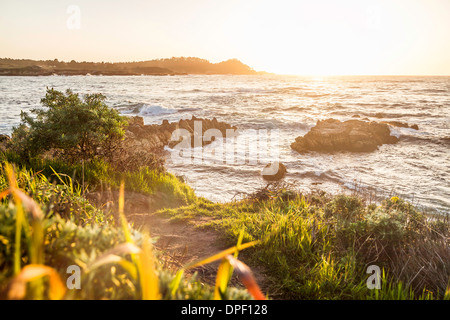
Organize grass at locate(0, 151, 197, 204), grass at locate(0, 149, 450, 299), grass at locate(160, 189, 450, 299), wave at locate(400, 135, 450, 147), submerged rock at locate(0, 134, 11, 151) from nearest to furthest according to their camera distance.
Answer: grass at locate(0, 149, 450, 299) → grass at locate(160, 189, 450, 299) → grass at locate(0, 151, 197, 204) → submerged rock at locate(0, 134, 11, 151) → wave at locate(400, 135, 450, 147)

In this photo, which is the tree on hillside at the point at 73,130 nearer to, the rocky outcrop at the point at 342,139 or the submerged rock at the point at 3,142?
the submerged rock at the point at 3,142

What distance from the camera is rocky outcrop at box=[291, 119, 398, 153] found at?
60.2 feet

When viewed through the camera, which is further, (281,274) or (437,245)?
(437,245)

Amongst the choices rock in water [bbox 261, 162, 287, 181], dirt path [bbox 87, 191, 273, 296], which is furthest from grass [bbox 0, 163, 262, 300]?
rock in water [bbox 261, 162, 287, 181]

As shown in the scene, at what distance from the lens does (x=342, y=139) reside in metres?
18.9

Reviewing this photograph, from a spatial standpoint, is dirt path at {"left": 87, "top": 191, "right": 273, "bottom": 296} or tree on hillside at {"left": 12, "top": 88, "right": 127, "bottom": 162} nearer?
dirt path at {"left": 87, "top": 191, "right": 273, "bottom": 296}

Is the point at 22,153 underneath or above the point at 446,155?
above

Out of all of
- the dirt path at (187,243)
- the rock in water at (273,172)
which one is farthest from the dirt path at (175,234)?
the rock in water at (273,172)

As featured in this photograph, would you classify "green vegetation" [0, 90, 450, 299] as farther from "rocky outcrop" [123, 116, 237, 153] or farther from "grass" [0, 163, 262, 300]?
"rocky outcrop" [123, 116, 237, 153]

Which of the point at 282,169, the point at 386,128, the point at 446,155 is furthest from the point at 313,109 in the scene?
the point at 282,169

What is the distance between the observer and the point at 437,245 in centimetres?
437

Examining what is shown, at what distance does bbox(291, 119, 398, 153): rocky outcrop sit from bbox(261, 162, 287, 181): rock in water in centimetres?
535
